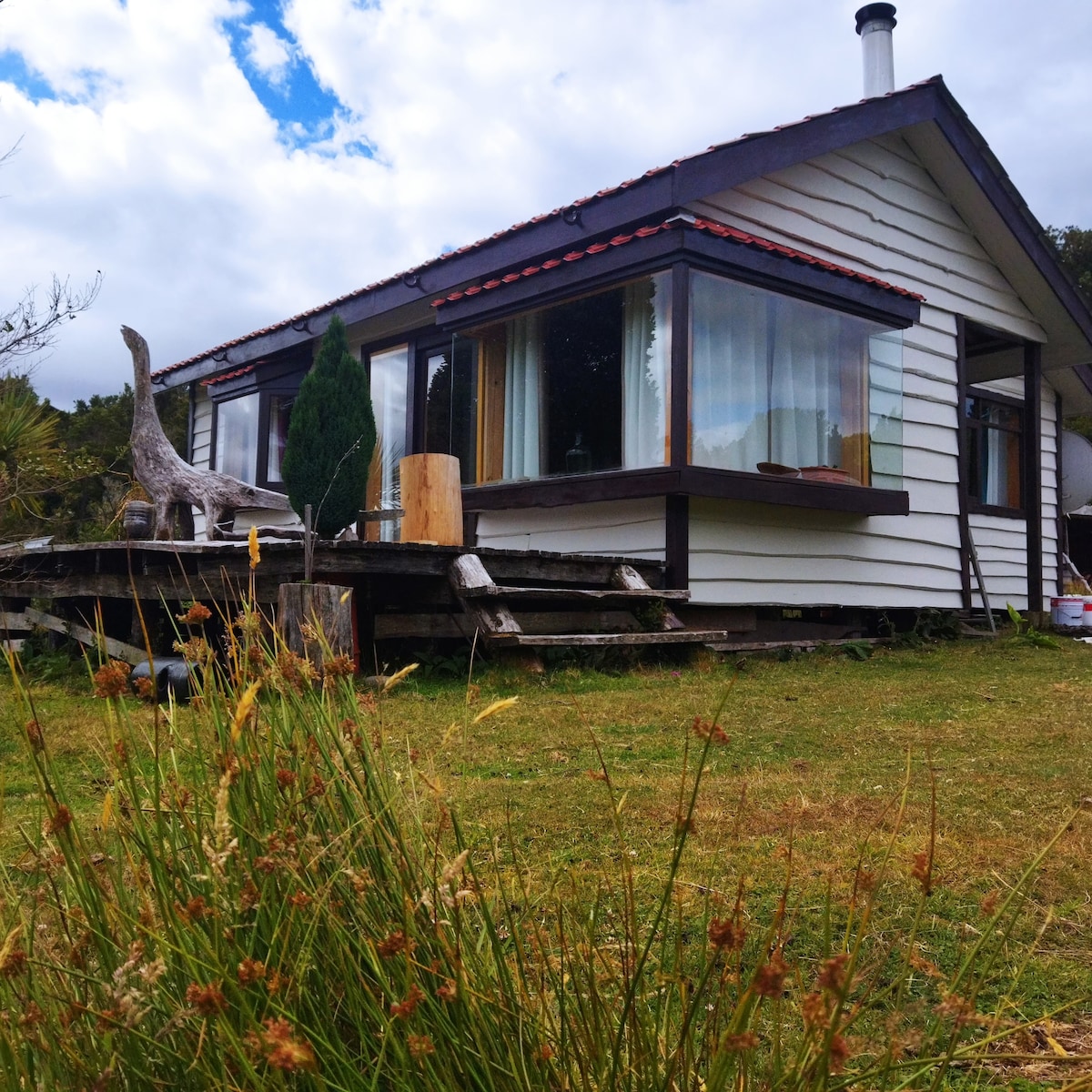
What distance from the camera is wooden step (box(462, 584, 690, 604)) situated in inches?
217

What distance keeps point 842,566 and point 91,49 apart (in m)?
8.07

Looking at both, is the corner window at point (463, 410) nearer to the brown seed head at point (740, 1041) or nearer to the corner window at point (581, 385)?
the corner window at point (581, 385)

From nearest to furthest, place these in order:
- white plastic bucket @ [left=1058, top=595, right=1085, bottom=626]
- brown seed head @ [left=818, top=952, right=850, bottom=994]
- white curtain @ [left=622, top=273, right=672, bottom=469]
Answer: brown seed head @ [left=818, top=952, right=850, bottom=994] < white curtain @ [left=622, top=273, right=672, bottom=469] < white plastic bucket @ [left=1058, top=595, right=1085, bottom=626]

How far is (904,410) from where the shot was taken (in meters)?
9.23

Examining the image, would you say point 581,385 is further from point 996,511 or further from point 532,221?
point 996,511

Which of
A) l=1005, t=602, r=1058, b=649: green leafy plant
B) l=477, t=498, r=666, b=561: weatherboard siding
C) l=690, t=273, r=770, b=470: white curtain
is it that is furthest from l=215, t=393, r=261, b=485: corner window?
l=1005, t=602, r=1058, b=649: green leafy plant

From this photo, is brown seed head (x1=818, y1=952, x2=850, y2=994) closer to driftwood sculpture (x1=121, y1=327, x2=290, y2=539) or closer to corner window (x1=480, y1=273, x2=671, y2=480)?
corner window (x1=480, y1=273, x2=671, y2=480)

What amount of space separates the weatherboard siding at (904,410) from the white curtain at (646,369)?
0.62 m

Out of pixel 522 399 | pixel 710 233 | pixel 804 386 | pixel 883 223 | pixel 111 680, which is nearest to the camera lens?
pixel 111 680

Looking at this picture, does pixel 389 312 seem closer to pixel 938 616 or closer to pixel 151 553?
pixel 151 553

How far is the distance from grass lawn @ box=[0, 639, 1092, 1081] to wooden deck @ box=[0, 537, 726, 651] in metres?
0.40

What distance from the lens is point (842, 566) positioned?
8.30 m

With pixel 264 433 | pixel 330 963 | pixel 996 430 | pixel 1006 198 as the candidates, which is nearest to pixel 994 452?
pixel 996 430

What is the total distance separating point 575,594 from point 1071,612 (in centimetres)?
645
